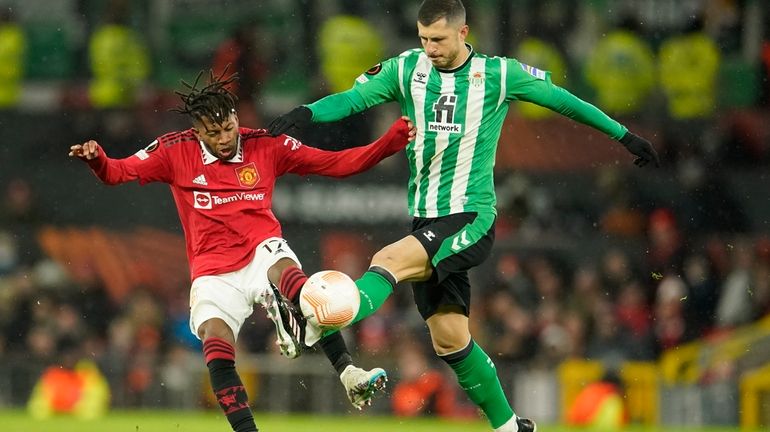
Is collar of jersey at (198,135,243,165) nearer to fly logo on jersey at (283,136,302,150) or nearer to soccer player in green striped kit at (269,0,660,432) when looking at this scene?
fly logo on jersey at (283,136,302,150)

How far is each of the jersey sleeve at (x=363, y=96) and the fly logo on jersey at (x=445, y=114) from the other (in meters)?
0.29

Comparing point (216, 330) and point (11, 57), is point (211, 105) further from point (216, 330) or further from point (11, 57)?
point (11, 57)

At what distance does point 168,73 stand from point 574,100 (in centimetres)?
1021

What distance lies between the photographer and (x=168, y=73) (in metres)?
18.3

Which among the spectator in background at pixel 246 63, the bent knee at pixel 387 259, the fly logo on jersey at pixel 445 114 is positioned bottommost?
the bent knee at pixel 387 259

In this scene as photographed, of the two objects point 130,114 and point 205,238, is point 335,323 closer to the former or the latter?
point 205,238

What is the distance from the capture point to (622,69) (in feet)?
57.0

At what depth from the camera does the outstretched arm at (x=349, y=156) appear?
28.3 ft

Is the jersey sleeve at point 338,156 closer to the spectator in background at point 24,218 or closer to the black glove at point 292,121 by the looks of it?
the black glove at point 292,121

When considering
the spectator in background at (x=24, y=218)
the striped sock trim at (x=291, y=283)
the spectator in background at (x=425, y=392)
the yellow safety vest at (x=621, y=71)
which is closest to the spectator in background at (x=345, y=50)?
the yellow safety vest at (x=621, y=71)

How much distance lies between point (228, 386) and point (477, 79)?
213 cm

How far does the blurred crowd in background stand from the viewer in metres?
15.3

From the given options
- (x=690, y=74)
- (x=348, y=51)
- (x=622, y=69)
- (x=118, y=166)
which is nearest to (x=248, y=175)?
(x=118, y=166)

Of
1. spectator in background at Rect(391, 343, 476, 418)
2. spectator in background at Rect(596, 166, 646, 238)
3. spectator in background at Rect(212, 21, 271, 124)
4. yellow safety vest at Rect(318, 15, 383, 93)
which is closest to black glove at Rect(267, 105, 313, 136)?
spectator in background at Rect(391, 343, 476, 418)
